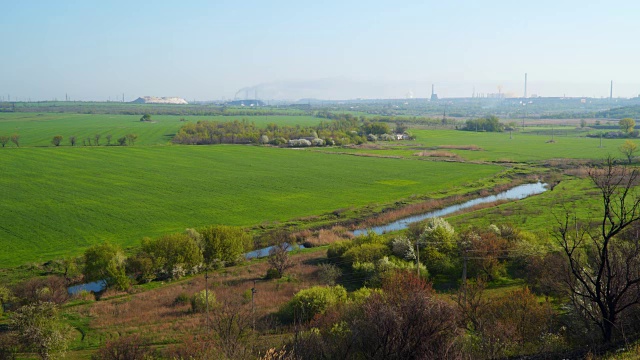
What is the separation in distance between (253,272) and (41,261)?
13841 mm

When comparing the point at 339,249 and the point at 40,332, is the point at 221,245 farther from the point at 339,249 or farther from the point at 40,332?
the point at 40,332

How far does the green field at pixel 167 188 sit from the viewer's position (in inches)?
1610

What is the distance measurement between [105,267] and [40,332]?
11356 millimetres

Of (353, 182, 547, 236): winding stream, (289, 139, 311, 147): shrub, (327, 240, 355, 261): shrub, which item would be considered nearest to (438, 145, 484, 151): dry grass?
(289, 139, 311, 147): shrub

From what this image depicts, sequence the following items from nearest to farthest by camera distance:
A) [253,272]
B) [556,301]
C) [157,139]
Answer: [556,301] < [253,272] < [157,139]

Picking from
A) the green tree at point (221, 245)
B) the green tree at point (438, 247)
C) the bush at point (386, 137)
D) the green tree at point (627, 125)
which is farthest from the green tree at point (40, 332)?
the green tree at point (627, 125)

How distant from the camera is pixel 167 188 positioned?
5825 cm

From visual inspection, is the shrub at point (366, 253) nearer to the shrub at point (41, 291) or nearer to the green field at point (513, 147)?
the shrub at point (41, 291)

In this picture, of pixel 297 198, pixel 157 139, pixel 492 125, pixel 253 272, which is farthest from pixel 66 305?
pixel 492 125

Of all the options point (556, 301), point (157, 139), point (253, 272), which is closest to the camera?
point (556, 301)

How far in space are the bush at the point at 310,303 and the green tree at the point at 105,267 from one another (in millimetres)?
11291

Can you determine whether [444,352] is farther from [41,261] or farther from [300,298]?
[41,261]

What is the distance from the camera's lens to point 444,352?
474 inches

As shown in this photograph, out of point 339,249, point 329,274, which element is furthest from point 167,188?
point 329,274
